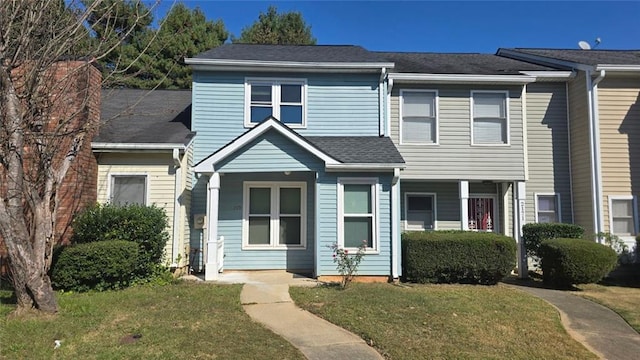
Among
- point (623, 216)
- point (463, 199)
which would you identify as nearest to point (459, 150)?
point (463, 199)

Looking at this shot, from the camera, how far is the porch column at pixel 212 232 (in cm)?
966

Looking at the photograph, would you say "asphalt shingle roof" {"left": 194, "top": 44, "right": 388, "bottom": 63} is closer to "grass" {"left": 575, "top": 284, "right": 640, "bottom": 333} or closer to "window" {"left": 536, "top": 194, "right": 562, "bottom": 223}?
"window" {"left": 536, "top": 194, "right": 562, "bottom": 223}

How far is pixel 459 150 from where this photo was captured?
11.9 m

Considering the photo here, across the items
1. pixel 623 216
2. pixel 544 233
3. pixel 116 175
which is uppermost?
pixel 116 175

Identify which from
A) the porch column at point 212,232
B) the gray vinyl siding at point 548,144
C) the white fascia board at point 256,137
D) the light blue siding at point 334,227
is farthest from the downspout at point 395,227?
the gray vinyl siding at point 548,144

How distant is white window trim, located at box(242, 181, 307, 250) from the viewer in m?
11.1

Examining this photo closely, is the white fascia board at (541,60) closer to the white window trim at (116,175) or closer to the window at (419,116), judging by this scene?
the window at (419,116)

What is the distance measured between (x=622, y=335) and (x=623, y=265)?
5.85 m

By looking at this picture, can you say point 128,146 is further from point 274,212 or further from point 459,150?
point 459,150

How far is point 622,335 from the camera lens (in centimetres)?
665

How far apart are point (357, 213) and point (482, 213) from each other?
506 centimetres

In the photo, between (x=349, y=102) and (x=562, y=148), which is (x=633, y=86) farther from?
(x=349, y=102)

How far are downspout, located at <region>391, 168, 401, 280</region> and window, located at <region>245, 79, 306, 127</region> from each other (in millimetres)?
3235

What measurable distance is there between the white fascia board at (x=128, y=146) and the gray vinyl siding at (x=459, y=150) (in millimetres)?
5980
